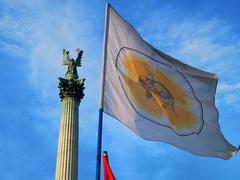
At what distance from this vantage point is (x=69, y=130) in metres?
30.8

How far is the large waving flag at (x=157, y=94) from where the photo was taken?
1862 centimetres

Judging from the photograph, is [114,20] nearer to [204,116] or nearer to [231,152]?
[204,116]

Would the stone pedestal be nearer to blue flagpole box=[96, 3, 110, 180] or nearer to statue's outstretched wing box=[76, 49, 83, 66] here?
statue's outstretched wing box=[76, 49, 83, 66]

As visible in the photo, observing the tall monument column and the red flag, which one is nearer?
the red flag

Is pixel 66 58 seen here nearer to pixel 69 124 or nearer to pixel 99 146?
pixel 69 124

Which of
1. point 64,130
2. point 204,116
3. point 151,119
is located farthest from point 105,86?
point 64,130

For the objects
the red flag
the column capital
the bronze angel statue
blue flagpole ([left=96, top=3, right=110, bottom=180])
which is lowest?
the red flag

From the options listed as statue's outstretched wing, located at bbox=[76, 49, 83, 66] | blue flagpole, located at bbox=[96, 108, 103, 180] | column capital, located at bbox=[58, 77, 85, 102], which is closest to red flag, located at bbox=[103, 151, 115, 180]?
blue flagpole, located at bbox=[96, 108, 103, 180]

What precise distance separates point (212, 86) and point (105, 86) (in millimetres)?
5908

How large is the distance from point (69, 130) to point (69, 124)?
0.42 m

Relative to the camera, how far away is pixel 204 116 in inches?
852

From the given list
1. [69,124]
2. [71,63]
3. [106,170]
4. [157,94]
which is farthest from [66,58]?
Answer: [106,170]

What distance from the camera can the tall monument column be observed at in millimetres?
29312

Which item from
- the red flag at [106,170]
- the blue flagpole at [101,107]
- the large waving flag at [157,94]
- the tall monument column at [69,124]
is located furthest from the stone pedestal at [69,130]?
the red flag at [106,170]
